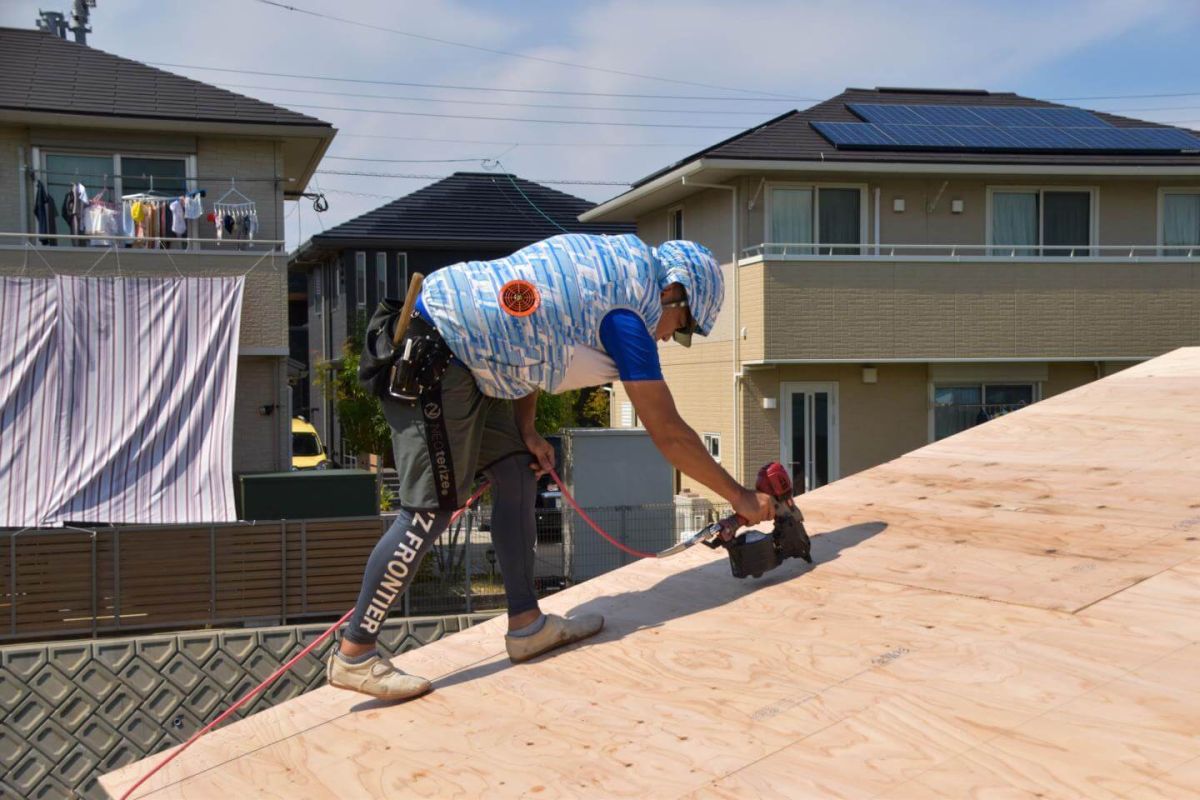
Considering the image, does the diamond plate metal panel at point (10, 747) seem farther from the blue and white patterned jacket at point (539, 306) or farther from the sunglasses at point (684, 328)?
the sunglasses at point (684, 328)

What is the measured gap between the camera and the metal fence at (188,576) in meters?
10.5

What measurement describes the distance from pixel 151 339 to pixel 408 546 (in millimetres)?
10279

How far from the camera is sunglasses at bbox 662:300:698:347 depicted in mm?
3865

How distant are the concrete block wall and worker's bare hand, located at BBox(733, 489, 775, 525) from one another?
3.93m

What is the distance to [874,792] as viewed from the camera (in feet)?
7.88

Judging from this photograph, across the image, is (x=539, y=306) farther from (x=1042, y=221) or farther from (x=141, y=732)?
(x=1042, y=221)

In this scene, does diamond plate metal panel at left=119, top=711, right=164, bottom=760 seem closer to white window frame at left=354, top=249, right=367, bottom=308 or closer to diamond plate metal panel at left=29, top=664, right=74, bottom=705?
diamond plate metal panel at left=29, top=664, right=74, bottom=705

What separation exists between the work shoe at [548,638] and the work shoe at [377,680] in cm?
32

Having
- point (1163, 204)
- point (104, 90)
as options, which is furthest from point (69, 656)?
point (1163, 204)

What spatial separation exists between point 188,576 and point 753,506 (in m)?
8.36

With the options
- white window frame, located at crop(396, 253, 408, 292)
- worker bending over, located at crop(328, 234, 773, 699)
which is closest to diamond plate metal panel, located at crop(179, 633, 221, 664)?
worker bending over, located at crop(328, 234, 773, 699)

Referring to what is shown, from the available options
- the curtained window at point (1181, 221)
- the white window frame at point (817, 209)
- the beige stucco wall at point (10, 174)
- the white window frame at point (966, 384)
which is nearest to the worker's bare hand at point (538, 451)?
the beige stucco wall at point (10, 174)

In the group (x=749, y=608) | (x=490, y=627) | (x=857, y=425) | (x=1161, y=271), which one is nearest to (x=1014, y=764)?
(x=749, y=608)

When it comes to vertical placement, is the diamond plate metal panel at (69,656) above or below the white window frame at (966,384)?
below
